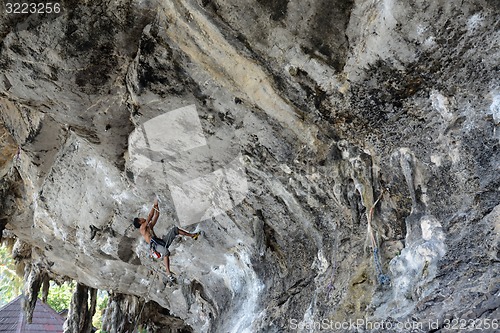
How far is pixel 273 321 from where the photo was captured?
5.44 meters

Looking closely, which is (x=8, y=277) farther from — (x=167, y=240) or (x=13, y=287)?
(x=167, y=240)

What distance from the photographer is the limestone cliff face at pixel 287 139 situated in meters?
3.44

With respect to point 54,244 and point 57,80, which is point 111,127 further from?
point 54,244

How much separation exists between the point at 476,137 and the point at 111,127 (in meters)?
4.86

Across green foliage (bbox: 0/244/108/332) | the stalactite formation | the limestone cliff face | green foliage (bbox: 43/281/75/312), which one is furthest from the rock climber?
green foliage (bbox: 43/281/75/312)

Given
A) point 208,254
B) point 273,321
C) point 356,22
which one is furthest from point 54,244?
point 356,22

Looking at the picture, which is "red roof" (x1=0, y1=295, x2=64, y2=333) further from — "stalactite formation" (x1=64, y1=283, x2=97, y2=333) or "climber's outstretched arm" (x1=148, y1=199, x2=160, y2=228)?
"climber's outstretched arm" (x1=148, y1=199, x2=160, y2=228)

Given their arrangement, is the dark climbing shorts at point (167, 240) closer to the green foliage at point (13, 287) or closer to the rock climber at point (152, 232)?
the rock climber at point (152, 232)

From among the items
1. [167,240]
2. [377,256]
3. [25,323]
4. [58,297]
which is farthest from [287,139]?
[58,297]

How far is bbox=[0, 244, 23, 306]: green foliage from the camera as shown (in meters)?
11.8

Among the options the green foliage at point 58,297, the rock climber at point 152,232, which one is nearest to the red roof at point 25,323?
the green foliage at point 58,297

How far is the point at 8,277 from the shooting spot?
13039 mm

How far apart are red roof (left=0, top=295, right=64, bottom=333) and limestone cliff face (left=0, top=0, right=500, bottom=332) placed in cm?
632

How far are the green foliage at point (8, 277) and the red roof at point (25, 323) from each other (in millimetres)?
480
